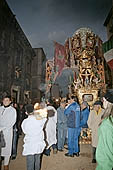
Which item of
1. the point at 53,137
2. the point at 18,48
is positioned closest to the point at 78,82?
the point at 53,137

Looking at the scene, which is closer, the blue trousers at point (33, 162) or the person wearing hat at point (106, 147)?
the person wearing hat at point (106, 147)

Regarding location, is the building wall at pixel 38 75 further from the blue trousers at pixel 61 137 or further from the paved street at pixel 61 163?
the paved street at pixel 61 163

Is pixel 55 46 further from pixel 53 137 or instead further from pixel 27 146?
pixel 27 146

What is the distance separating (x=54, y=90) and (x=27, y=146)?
59.0 ft

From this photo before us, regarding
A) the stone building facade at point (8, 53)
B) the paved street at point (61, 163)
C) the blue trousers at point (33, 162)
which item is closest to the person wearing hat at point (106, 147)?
the blue trousers at point (33, 162)

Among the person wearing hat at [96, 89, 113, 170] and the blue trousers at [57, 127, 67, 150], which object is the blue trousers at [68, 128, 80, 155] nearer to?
the blue trousers at [57, 127, 67, 150]

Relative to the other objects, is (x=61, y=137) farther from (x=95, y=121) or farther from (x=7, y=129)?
(x=7, y=129)

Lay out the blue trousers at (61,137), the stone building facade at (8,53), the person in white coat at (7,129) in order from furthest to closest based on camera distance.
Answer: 1. the stone building facade at (8,53)
2. the blue trousers at (61,137)
3. the person in white coat at (7,129)

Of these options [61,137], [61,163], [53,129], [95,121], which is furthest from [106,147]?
[61,137]

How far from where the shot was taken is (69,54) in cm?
801

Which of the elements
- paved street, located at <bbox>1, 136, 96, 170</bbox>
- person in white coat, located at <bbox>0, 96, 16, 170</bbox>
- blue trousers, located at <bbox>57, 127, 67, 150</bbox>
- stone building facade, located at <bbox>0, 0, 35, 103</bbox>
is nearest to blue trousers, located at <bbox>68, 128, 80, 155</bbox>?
paved street, located at <bbox>1, 136, 96, 170</bbox>

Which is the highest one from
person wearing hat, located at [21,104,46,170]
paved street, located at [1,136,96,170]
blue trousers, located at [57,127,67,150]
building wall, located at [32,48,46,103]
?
building wall, located at [32,48,46,103]

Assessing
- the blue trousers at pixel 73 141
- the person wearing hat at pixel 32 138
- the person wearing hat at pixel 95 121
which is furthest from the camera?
the blue trousers at pixel 73 141

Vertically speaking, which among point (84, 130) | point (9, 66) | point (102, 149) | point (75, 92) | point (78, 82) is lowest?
point (84, 130)
